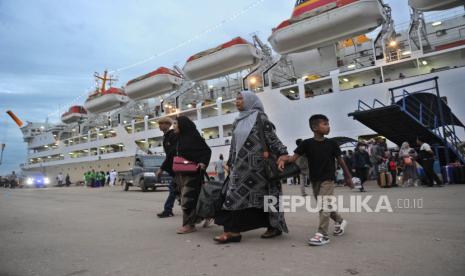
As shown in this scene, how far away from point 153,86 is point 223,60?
9.55 m

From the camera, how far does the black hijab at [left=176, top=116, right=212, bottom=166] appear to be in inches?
157

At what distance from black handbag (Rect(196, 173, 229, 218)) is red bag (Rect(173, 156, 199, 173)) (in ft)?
1.21

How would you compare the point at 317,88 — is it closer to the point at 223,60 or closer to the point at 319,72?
the point at 319,72

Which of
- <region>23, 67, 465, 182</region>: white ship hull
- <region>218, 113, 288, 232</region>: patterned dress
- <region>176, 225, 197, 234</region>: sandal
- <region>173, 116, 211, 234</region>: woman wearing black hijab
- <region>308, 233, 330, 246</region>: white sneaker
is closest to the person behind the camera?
<region>308, 233, 330, 246</region>: white sneaker

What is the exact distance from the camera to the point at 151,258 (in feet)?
8.41

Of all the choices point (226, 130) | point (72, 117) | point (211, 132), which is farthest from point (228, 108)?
point (72, 117)

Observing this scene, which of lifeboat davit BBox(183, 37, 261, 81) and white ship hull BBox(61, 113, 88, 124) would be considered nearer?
lifeboat davit BBox(183, 37, 261, 81)

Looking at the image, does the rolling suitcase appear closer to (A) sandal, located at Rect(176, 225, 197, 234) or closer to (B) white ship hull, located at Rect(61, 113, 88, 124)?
(A) sandal, located at Rect(176, 225, 197, 234)

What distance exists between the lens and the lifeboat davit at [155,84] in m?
29.0

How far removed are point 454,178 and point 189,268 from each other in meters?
9.38

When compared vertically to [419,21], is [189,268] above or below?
below

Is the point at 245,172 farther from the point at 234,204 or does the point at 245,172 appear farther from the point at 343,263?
the point at 343,263

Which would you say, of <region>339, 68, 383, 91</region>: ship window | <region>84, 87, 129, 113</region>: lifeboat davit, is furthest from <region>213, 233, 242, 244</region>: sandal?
<region>84, 87, 129, 113</region>: lifeboat davit

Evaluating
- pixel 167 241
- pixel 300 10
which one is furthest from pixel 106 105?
pixel 167 241
